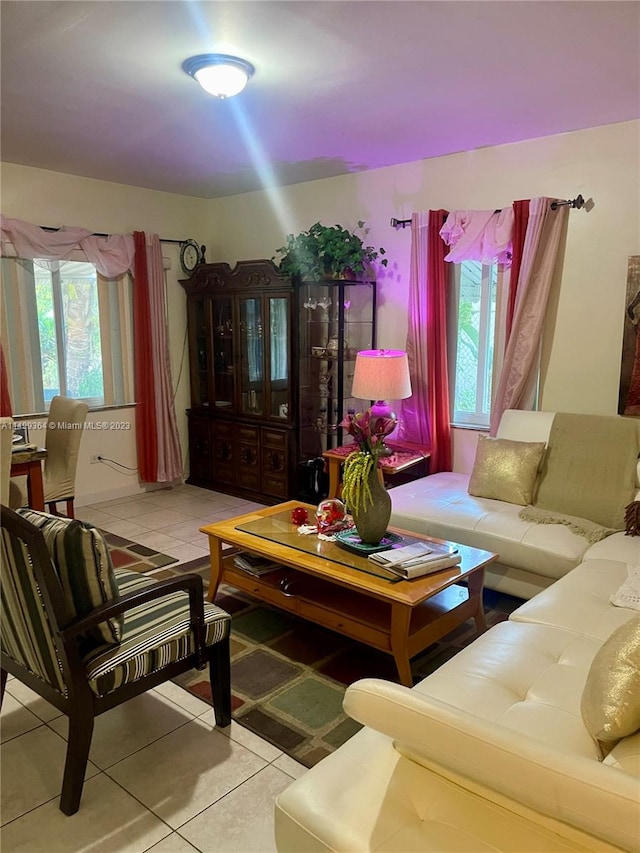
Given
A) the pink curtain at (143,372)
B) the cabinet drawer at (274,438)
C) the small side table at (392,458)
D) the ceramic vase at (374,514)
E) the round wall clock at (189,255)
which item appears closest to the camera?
the ceramic vase at (374,514)

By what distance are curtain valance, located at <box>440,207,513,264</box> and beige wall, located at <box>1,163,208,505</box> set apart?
2.51m

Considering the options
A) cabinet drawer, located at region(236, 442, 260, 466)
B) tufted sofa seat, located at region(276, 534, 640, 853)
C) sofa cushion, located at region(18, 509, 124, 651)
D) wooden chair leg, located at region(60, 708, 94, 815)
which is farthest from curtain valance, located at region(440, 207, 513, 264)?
wooden chair leg, located at region(60, 708, 94, 815)

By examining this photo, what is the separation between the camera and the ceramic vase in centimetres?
258

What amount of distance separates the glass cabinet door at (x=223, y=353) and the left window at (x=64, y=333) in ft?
2.31

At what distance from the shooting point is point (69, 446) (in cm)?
386

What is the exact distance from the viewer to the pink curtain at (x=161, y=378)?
5.02 m

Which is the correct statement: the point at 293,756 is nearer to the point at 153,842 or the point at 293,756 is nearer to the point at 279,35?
the point at 153,842

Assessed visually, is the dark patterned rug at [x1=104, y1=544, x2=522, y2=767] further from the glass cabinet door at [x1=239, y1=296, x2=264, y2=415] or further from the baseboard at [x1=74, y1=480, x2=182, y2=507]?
the baseboard at [x1=74, y1=480, x2=182, y2=507]

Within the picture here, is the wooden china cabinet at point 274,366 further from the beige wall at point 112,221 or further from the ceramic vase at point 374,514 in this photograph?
the ceramic vase at point 374,514

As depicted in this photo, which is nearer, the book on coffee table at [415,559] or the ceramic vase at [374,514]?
the book on coffee table at [415,559]

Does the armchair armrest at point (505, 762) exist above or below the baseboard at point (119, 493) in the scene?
above

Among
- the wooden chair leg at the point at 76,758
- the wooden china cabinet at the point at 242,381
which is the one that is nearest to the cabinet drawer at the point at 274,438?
the wooden china cabinet at the point at 242,381

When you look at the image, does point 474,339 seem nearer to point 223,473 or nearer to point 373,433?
point 373,433

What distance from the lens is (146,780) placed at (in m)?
1.93
